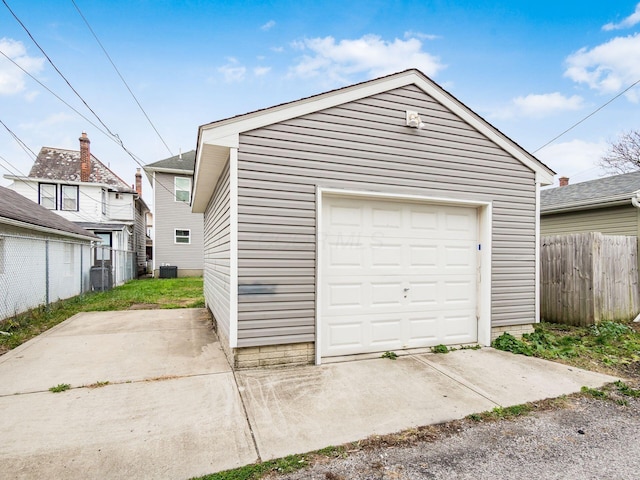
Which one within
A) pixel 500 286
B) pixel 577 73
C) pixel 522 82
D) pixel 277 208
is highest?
pixel 577 73

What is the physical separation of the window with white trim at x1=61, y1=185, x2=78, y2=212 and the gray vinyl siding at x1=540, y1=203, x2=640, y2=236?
21.5 metres

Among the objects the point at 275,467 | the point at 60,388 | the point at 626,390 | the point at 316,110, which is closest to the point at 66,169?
the point at 60,388

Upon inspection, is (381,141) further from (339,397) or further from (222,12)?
(222,12)

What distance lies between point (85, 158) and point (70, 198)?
2.42 m

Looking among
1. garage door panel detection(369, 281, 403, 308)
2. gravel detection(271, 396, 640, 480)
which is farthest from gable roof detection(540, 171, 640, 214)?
gravel detection(271, 396, 640, 480)

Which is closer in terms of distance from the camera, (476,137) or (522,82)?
(476,137)

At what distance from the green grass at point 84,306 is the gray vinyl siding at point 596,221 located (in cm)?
1084

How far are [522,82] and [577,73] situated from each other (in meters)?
2.72

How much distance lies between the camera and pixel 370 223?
4523 mm

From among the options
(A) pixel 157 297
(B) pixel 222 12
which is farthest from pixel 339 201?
(A) pixel 157 297

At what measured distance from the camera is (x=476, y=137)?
5.04 metres

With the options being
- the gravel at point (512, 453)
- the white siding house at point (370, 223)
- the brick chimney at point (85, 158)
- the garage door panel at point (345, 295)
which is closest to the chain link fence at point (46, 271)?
the white siding house at point (370, 223)

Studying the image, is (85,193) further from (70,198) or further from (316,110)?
(316,110)

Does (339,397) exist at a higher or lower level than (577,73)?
lower
